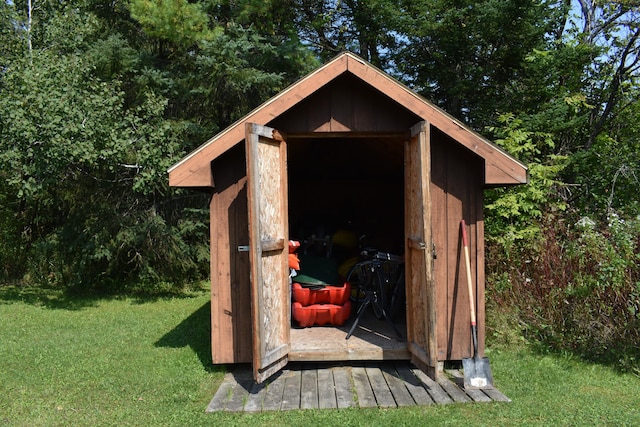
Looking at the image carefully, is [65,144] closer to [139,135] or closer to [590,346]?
[139,135]

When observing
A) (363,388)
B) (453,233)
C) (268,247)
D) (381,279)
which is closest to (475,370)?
(363,388)

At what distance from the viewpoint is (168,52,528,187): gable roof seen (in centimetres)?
496

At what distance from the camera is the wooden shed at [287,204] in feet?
15.8

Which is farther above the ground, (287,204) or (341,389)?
(287,204)

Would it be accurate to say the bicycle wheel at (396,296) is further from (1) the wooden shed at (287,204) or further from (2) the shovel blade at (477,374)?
(2) the shovel blade at (477,374)

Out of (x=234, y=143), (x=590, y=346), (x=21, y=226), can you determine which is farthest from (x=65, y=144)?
(x=590, y=346)

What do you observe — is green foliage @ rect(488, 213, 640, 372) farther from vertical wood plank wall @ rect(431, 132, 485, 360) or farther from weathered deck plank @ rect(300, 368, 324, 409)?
weathered deck plank @ rect(300, 368, 324, 409)

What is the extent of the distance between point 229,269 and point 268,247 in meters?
0.80

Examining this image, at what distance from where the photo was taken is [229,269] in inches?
213

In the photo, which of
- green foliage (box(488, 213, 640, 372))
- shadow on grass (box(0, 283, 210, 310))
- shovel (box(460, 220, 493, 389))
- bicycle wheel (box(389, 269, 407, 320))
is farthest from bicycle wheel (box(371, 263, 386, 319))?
shadow on grass (box(0, 283, 210, 310))

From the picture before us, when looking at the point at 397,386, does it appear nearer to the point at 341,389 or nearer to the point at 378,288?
the point at 341,389

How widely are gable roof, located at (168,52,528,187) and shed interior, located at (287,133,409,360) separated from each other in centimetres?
47

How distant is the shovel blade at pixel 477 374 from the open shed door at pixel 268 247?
5.71 ft

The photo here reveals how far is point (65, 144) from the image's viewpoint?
26.8 ft
